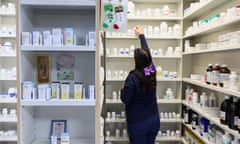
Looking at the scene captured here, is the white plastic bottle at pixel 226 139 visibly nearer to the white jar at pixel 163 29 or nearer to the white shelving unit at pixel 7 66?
the white jar at pixel 163 29

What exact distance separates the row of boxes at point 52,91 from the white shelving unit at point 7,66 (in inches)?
69.5

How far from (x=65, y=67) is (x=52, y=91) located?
1.00 ft

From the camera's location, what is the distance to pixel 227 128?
6.27 ft

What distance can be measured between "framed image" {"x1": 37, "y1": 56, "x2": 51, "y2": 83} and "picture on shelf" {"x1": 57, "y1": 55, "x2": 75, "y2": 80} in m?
0.09

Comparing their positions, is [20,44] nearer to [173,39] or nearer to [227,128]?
[227,128]

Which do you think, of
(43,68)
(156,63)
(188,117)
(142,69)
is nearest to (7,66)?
(43,68)

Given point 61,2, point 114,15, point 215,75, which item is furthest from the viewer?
point 215,75

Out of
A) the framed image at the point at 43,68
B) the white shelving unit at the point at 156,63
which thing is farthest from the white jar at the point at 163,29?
the framed image at the point at 43,68

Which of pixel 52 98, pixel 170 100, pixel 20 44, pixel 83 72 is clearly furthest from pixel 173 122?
pixel 20 44

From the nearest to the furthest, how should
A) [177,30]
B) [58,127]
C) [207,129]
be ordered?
[58,127] → [207,129] → [177,30]

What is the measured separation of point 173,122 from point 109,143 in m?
1.19

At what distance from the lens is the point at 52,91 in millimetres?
1615

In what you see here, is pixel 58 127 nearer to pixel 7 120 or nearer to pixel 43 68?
pixel 43 68

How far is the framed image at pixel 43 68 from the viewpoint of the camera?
1.82m
